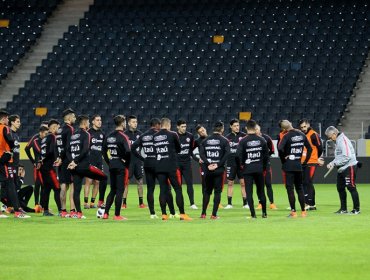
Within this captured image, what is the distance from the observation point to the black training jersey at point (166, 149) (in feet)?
61.4

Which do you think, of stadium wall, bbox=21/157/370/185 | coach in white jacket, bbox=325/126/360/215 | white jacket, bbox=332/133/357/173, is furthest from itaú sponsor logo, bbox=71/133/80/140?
stadium wall, bbox=21/157/370/185

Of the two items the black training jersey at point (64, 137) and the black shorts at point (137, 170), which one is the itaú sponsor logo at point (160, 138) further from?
the black shorts at point (137, 170)

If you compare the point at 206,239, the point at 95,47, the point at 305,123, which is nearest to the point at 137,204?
the point at 305,123

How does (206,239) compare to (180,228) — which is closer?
(206,239)

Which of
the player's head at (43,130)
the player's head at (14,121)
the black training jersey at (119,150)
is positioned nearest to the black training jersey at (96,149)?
the player's head at (43,130)

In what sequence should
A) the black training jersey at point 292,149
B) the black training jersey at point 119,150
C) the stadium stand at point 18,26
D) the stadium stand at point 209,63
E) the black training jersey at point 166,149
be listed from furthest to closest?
the stadium stand at point 18,26 → the stadium stand at point 209,63 → the black training jersey at point 292,149 → the black training jersey at point 119,150 → the black training jersey at point 166,149

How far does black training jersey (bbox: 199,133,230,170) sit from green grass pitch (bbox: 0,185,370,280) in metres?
1.17

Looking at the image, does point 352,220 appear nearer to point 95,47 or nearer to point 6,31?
point 95,47

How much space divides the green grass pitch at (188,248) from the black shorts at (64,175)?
0.97 meters

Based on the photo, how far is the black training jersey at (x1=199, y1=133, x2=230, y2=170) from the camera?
62.4 ft

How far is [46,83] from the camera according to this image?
4359cm

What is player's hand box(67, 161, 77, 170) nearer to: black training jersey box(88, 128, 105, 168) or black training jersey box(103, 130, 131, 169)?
black training jersey box(103, 130, 131, 169)

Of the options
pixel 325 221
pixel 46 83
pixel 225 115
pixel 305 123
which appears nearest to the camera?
pixel 325 221

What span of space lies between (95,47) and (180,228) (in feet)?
96.2
